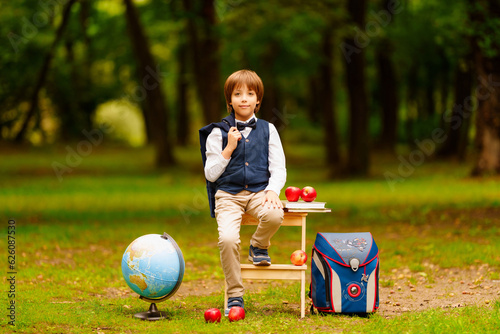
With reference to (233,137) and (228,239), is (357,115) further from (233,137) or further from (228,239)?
(228,239)

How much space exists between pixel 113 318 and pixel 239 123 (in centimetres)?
216

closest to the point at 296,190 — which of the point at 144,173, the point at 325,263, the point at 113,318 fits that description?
the point at 325,263

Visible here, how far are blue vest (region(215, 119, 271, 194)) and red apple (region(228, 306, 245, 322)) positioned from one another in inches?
42.3

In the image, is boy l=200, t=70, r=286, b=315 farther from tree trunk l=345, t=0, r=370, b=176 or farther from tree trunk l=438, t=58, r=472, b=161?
tree trunk l=438, t=58, r=472, b=161

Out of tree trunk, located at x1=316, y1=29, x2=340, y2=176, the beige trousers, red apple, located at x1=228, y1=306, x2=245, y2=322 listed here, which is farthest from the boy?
tree trunk, located at x1=316, y1=29, x2=340, y2=176

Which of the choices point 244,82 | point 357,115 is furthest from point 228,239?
point 357,115

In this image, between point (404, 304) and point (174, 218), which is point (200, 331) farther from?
point (174, 218)

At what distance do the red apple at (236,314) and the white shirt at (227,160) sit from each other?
1.11 m

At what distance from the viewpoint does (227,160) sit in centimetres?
610

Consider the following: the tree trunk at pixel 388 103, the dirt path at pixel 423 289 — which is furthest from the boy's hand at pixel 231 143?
the tree trunk at pixel 388 103

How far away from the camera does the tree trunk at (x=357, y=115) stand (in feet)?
74.6

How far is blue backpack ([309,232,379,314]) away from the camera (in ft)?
20.2

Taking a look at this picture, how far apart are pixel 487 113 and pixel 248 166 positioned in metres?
13.9

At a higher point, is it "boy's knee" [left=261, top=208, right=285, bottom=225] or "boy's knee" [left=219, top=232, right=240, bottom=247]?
"boy's knee" [left=261, top=208, right=285, bottom=225]
